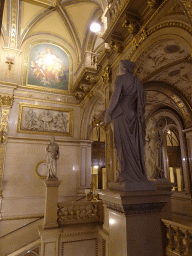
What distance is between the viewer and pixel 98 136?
15.2 metres

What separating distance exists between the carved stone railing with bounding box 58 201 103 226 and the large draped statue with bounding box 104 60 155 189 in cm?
427

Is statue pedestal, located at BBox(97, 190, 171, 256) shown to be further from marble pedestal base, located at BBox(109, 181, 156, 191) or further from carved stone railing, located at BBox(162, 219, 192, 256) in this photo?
carved stone railing, located at BBox(162, 219, 192, 256)

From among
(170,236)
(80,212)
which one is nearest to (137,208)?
(170,236)

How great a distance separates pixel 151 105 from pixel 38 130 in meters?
5.60

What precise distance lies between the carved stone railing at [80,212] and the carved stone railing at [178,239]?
3.63 m

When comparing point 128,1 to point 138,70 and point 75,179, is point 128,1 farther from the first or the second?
point 75,179

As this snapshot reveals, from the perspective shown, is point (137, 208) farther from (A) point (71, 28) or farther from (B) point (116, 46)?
(A) point (71, 28)

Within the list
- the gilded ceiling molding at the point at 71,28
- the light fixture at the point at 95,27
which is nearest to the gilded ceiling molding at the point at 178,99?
the light fixture at the point at 95,27

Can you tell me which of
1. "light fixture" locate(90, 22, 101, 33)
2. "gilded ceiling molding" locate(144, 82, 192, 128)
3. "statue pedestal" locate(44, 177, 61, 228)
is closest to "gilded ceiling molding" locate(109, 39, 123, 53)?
"gilded ceiling molding" locate(144, 82, 192, 128)

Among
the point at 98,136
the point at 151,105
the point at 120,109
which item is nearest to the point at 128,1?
the point at 120,109

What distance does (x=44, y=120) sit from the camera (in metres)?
9.88

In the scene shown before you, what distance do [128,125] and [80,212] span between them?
464 cm

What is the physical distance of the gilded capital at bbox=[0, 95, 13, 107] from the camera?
30.0ft

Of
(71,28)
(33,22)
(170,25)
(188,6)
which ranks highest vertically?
(33,22)
